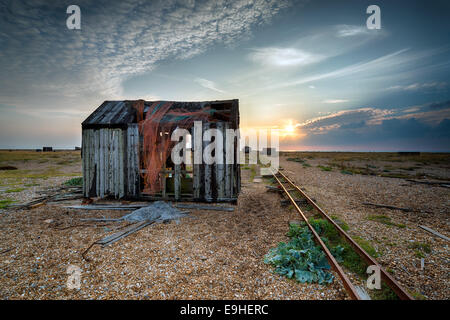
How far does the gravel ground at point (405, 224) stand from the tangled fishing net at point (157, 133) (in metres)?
7.59

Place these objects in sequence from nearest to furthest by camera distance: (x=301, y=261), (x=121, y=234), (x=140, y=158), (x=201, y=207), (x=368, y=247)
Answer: (x=301, y=261) < (x=368, y=247) < (x=121, y=234) < (x=201, y=207) < (x=140, y=158)

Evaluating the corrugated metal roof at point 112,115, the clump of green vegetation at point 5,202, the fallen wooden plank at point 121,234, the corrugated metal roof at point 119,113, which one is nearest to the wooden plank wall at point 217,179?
the corrugated metal roof at point 119,113

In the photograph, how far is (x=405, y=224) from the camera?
734 centimetres

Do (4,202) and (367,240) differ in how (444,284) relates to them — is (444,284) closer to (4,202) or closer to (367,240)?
(367,240)

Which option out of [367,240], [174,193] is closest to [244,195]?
[174,193]

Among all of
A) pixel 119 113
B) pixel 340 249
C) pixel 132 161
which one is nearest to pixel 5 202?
pixel 132 161

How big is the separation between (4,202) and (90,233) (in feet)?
23.8

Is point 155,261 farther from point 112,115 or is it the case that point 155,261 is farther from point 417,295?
point 112,115

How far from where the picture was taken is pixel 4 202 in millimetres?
9852

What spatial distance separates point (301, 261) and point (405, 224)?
18.2 feet

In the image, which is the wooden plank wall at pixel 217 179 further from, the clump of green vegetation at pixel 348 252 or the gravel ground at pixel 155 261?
the clump of green vegetation at pixel 348 252

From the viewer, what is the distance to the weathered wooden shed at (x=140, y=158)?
9500 millimetres

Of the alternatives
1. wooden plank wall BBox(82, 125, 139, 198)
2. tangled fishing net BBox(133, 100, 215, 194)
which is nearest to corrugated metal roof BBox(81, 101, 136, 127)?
wooden plank wall BBox(82, 125, 139, 198)

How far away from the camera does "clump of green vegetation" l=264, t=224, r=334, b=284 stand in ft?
13.8
